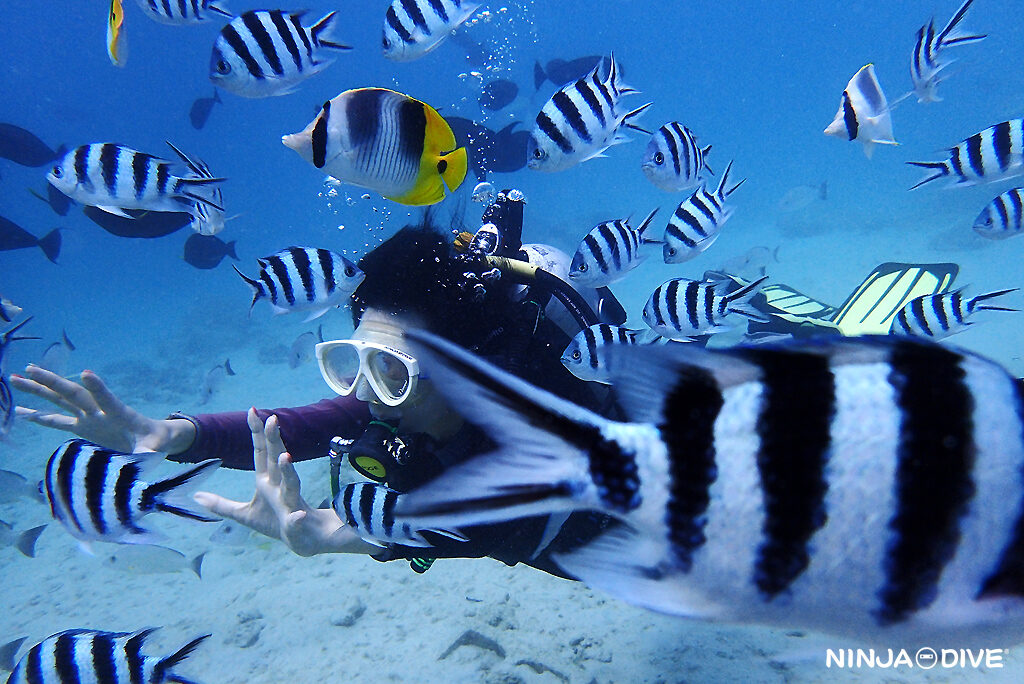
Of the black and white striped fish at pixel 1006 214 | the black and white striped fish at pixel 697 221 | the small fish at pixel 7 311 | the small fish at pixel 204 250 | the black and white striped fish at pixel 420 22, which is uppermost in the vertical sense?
the black and white striped fish at pixel 420 22

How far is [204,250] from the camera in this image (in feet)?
24.3

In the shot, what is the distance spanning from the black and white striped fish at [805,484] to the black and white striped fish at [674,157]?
3636mm

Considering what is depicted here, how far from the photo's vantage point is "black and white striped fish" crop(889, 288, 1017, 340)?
3373 millimetres

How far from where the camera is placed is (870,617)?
2.26ft

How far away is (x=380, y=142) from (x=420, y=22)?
1.96 m

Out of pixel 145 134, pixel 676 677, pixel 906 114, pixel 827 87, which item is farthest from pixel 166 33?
pixel 827 87

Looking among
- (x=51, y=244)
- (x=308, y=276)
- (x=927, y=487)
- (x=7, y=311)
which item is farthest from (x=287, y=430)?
(x=51, y=244)

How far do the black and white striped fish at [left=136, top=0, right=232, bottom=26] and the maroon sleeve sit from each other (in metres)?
3.06

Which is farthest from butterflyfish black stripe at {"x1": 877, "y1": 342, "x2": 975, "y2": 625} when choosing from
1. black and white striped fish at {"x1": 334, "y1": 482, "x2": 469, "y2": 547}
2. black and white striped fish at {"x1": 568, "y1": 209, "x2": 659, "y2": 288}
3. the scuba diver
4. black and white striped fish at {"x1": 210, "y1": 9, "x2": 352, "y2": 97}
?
black and white striped fish at {"x1": 210, "y1": 9, "x2": 352, "y2": 97}

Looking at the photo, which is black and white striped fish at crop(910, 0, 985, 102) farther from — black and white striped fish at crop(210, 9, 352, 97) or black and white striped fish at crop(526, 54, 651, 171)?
black and white striped fish at crop(210, 9, 352, 97)

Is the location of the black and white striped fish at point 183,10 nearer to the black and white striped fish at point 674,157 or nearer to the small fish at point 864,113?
the black and white striped fish at point 674,157

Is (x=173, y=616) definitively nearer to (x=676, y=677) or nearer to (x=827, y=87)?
(x=676, y=677)

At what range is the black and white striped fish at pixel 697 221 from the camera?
390 cm

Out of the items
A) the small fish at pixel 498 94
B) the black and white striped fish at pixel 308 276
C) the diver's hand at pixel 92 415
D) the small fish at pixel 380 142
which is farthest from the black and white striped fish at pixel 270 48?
the small fish at pixel 498 94
